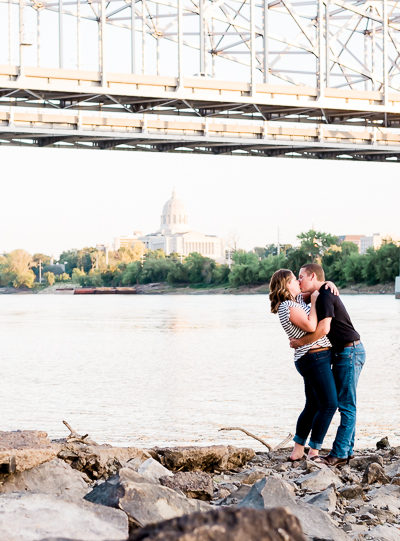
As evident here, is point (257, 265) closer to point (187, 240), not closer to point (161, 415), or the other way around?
point (161, 415)

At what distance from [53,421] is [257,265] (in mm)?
78785

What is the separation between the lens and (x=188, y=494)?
440cm

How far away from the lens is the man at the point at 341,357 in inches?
226

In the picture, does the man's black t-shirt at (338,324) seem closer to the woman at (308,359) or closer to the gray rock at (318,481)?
the woman at (308,359)

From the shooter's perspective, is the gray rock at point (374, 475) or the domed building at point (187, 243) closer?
the gray rock at point (374, 475)

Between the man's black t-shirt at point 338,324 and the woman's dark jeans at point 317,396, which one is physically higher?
the man's black t-shirt at point 338,324

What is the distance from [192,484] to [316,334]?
4.92 ft

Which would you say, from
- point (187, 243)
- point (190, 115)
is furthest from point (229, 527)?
point (187, 243)

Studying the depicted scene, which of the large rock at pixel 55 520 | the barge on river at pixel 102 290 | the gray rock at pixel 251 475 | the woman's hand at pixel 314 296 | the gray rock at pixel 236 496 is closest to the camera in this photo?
the large rock at pixel 55 520

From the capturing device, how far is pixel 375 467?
202 inches

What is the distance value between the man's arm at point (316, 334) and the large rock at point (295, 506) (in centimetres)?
179

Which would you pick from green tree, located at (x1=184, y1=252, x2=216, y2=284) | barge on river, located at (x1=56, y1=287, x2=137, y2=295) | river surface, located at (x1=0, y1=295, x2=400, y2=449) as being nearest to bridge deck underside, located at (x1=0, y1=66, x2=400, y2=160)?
river surface, located at (x1=0, y1=295, x2=400, y2=449)

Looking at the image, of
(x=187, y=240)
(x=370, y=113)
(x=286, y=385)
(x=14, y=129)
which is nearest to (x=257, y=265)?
(x=370, y=113)

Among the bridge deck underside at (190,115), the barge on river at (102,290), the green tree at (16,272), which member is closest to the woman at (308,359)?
the bridge deck underside at (190,115)
